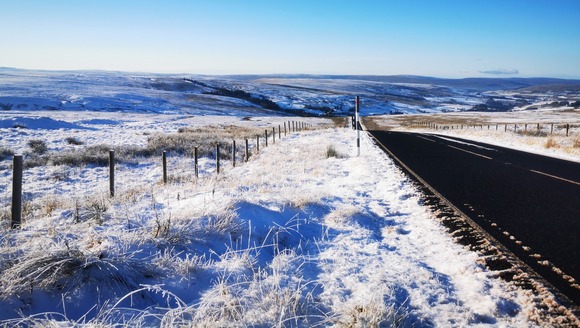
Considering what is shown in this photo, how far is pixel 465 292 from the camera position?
142 inches

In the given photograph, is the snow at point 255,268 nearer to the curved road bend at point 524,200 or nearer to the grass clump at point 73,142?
the curved road bend at point 524,200

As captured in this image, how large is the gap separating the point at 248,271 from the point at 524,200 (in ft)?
18.1

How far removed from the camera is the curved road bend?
439 centimetres

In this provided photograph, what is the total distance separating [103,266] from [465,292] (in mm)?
3247

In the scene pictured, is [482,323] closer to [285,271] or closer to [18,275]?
[285,271]

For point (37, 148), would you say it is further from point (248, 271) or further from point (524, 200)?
point (524, 200)

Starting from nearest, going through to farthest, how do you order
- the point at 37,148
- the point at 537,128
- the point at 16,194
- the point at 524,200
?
1. the point at 16,194
2. the point at 524,200
3. the point at 37,148
4. the point at 537,128

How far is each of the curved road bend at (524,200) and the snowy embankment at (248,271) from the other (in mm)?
727

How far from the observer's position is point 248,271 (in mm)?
3895

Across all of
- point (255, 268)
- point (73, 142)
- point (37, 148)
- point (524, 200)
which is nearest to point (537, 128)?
point (524, 200)

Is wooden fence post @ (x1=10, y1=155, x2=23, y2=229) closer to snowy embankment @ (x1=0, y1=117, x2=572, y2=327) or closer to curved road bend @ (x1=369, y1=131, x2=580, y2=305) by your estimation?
snowy embankment @ (x1=0, y1=117, x2=572, y2=327)

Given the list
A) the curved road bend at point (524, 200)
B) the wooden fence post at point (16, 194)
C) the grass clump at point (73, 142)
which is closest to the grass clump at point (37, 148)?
the grass clump at point (73, 142)

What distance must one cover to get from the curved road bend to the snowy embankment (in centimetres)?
73

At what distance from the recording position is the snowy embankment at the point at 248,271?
301cm
